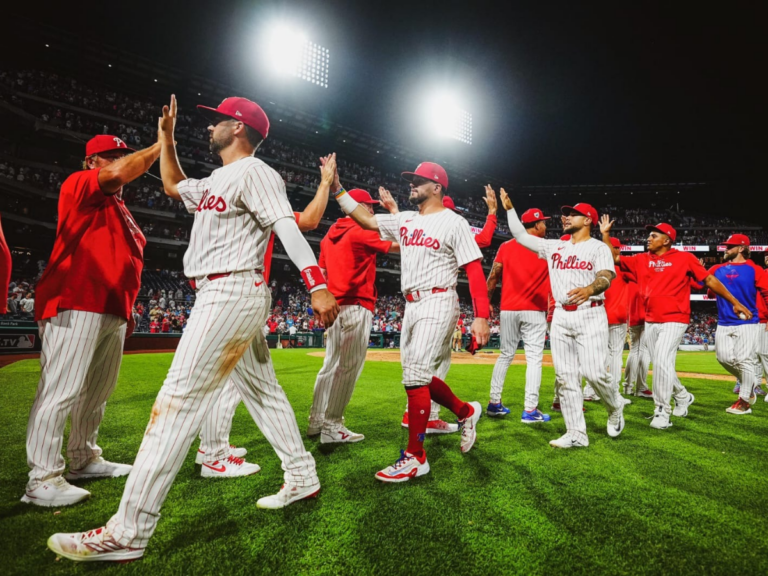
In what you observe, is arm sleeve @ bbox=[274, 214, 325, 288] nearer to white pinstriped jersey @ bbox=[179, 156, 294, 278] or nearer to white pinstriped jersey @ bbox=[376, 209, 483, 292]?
white pinstriped jersey @ bbox=[179, 156, 294, 278]

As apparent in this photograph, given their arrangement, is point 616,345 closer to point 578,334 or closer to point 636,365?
point 636,365

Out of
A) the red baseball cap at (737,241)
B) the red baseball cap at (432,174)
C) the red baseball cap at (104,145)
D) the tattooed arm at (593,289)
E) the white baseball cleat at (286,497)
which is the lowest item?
the white baseball cleat at (286,497)

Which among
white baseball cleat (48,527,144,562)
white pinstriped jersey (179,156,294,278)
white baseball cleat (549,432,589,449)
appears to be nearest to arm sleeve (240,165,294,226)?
white pinstriped jersey (179,156,294,278)

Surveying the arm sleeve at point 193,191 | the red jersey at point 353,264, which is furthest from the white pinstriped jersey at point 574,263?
the arm sleeve at point 193,191

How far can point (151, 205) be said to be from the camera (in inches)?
977

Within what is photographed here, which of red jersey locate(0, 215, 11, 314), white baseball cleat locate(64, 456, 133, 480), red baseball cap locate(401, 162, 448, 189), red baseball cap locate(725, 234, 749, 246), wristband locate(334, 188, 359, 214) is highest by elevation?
red baseball cap locate(725, 234, 749, 246)

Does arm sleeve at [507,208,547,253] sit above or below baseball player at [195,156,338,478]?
above

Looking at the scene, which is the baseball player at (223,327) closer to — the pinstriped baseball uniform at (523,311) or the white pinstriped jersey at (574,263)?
the white pinstriped jersey at (574,263)

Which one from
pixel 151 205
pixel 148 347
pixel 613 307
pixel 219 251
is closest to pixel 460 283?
pixel 151 205

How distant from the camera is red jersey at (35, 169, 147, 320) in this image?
246 cm

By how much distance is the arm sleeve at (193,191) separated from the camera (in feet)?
7.48

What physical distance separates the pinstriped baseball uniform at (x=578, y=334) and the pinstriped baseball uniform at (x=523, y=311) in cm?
106

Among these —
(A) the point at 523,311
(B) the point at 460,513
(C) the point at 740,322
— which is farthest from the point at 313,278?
(C) the point at 740,322

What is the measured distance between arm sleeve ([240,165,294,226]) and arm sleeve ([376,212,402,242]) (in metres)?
1.53
